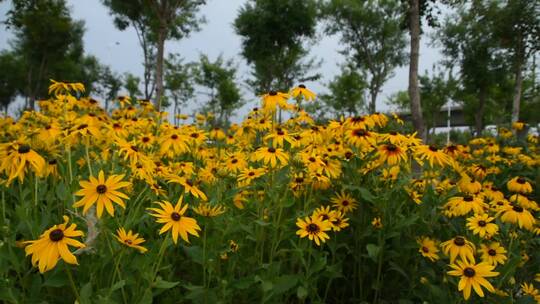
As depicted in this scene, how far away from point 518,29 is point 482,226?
13651 mm

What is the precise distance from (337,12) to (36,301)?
23288mm

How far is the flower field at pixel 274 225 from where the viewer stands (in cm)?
176

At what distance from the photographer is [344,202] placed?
2652 mm

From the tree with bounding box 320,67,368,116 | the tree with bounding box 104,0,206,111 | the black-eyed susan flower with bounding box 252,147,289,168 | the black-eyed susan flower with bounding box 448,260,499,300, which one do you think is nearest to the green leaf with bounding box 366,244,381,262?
the black-eyed susan flower with bounding box 448,260,499,300

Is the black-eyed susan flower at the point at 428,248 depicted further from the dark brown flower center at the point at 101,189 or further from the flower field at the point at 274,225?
the dark brown flower center at the point at 101,189

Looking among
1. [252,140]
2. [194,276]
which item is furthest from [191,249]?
[252,140]

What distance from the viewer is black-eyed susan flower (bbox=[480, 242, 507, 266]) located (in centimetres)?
219

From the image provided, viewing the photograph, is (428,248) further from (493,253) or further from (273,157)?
(273,157)

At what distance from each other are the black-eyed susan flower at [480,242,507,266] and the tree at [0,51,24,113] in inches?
1326

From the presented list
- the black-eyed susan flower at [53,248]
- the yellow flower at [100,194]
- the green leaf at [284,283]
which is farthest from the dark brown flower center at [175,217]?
the green leaf at [284,283]

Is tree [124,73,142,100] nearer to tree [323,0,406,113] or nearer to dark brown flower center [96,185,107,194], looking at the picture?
tree [323,0,406,113]

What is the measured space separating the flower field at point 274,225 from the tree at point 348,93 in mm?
23471

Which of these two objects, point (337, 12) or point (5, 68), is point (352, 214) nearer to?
point (337, 12)

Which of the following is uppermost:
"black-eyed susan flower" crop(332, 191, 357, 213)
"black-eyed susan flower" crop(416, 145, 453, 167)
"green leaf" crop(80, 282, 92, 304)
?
"black-eyed susan flower" crop(416, 145, 453, 167)
